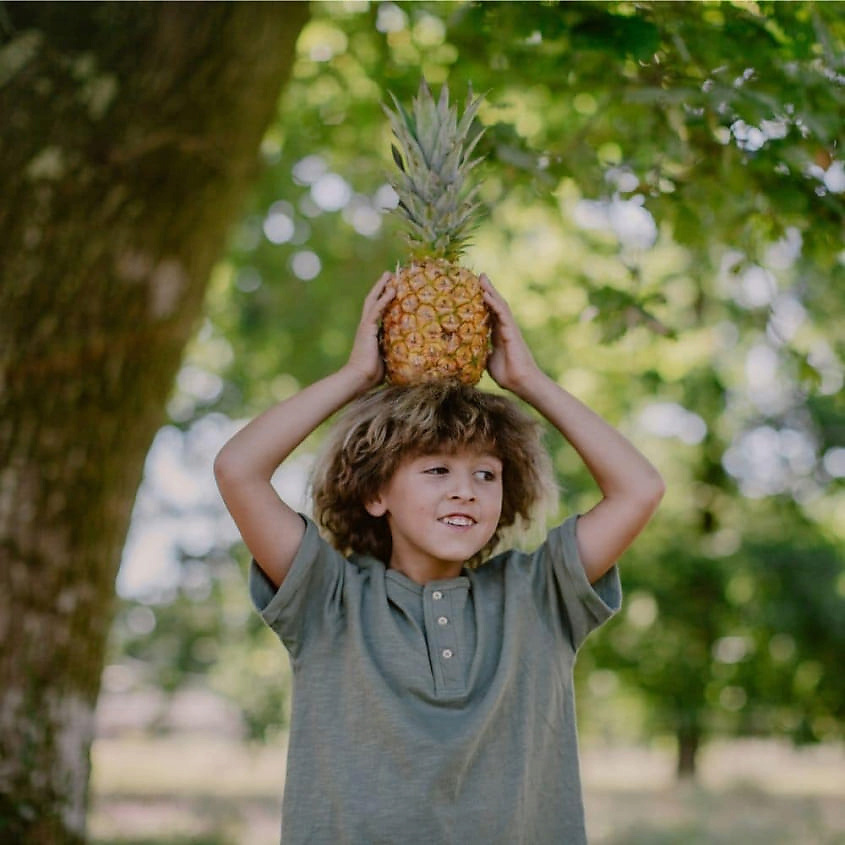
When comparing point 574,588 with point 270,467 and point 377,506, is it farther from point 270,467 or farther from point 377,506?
point 270,467

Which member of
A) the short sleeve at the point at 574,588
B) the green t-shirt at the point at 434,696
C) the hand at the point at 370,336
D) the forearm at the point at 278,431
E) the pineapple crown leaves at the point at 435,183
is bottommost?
the green t-shirt at the point at 434,696

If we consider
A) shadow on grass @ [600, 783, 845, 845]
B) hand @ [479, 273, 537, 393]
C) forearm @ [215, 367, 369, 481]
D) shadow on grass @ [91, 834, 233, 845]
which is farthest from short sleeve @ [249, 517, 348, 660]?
shadow on grass @ [600, 783, 845, 845]

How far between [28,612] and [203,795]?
378 inches

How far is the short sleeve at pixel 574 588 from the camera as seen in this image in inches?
107

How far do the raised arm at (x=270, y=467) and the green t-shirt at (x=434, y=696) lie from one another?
58 millimetres

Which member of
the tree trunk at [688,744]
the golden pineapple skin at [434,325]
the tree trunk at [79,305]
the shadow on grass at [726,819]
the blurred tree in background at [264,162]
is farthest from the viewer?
the tree trunk at [688,744]

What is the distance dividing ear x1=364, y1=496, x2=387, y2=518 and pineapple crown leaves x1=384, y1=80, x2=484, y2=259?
65 cm

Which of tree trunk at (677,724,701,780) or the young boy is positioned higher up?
the young boy

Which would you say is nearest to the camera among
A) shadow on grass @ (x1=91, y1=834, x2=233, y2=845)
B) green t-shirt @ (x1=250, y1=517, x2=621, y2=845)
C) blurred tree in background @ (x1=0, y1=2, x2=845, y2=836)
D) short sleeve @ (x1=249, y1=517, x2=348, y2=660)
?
green t-shirt @ (x1=250, y1=517, x2=621, y2=845)

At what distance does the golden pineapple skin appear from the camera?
2.74 metres

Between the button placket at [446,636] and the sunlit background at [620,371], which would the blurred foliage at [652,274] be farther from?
the button placket at [446,636]

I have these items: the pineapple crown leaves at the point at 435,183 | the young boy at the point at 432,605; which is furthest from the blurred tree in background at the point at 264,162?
the young boy at the point at 432,605

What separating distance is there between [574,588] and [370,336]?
2.66ft

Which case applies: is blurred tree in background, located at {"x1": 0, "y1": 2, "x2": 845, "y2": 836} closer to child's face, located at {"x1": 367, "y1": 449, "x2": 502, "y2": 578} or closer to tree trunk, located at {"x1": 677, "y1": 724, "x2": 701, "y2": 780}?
child's face, located at {"x1": 367, "y1": 449, "x2": 502, "y2": 578}
